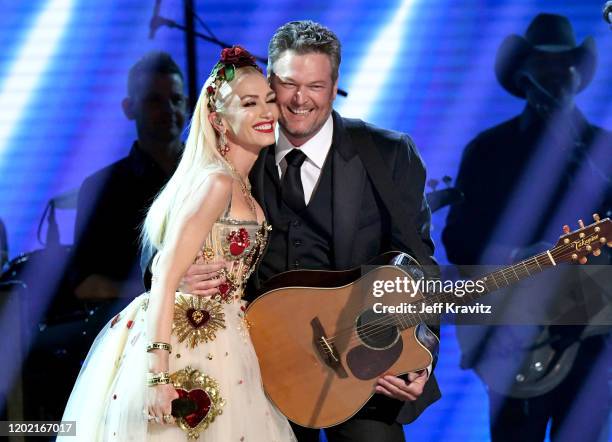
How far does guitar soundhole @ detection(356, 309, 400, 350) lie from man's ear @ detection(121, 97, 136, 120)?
1.91 meters

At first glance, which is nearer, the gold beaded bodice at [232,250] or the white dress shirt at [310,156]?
the gold beaded bodice at [232,250]

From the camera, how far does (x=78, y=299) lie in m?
4.49

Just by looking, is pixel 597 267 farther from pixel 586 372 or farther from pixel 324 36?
pixel 324 36

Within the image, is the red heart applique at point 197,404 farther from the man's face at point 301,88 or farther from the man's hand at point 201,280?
the man's face at point 301,88

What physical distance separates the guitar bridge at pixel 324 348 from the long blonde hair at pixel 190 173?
0.55m

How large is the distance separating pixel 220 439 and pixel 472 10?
2.54 meters

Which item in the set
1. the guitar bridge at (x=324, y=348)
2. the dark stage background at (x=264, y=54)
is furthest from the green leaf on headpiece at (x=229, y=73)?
the dark stage background at (x=264, y=54)

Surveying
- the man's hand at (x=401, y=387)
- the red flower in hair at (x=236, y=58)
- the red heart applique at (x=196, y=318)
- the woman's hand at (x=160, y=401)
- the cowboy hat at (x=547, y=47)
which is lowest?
the woman's hand at (x=160, y=401)

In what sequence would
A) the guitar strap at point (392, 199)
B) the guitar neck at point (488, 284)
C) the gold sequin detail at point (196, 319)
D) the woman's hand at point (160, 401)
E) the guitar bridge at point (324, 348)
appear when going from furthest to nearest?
the guitar strap at point (392, 199) < the guitar bridge at point (324, 348) < the guitar neck at point (488, 284) < the gold sequin detail at point (196, 319) < the woman's hand at point (160, 401)

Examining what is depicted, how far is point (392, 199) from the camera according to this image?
3.26 meters

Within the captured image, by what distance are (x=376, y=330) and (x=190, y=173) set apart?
763mm

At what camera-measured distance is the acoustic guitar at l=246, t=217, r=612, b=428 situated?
3.09m

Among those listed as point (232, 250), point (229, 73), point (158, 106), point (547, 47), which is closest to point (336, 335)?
point (232, 250)

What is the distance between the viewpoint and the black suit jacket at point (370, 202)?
3.26 meters
